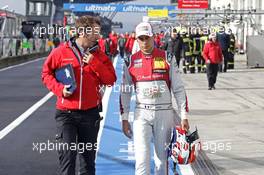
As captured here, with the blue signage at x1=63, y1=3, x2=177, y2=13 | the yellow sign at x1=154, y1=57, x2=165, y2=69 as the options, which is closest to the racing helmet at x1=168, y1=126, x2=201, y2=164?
the yellow sign at x1=154, y1=57, x2=165, y2=69

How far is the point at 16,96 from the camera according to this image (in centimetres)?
1991

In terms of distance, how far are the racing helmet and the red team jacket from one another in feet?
2.73

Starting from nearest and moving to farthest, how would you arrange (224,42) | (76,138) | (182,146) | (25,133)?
(182,146), (76,138), (25,133), (224,42)

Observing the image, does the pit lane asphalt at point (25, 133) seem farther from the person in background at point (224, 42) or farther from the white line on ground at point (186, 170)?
the person in background at point (224, 42)

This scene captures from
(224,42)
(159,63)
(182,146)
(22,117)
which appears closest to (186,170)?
(182,146)

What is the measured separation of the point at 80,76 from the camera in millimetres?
6629

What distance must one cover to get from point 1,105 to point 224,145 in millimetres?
7919

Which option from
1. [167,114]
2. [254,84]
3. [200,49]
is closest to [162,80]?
[167,114]

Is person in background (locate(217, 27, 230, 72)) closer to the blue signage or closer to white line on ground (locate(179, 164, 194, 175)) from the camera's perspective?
white line on ground (locate(179, 164, 194, 175))

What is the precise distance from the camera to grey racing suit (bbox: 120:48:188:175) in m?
6.62

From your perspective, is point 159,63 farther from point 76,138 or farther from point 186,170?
point 186,170

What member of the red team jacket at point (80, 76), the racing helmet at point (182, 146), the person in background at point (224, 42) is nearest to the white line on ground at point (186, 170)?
the racing helmet at point (182, 146)

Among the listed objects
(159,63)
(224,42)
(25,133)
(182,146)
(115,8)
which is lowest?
(25,133)

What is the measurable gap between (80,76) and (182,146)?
1.20 meters
